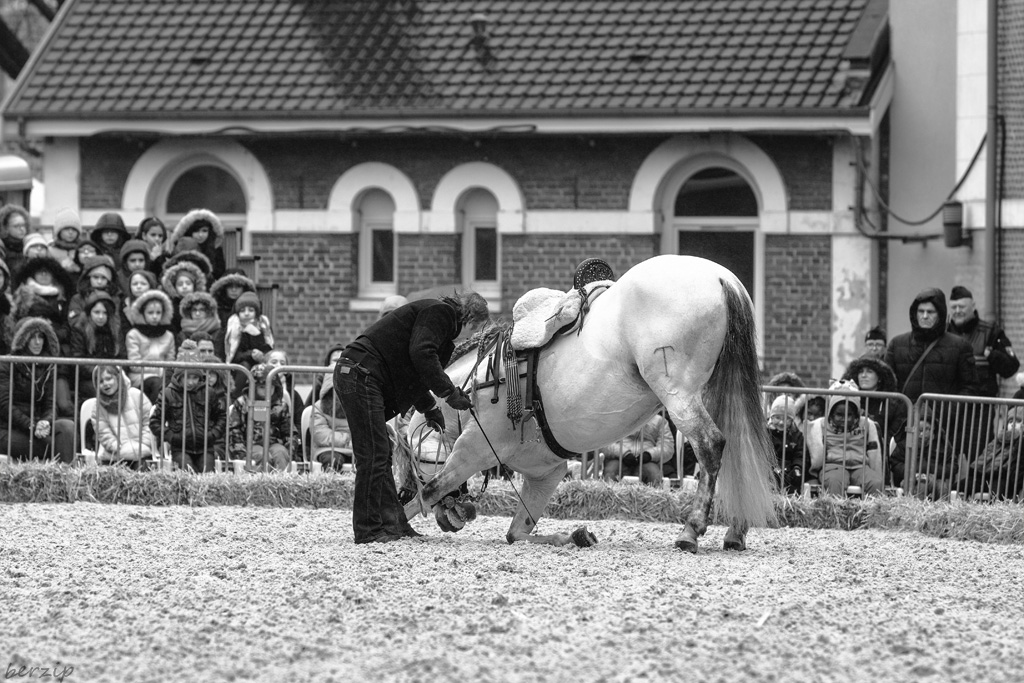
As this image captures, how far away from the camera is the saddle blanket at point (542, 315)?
9570 millimetres

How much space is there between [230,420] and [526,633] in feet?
20.3

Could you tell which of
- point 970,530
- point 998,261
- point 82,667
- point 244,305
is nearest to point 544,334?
point 970,530

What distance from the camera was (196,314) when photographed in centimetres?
1399

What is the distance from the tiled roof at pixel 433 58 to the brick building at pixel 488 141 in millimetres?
30

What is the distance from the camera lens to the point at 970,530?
10398 millimetres

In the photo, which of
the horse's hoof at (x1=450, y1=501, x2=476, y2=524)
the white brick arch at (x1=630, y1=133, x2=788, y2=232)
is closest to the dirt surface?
the horse's hoof at (x1=450, y1=501, x2=476, y2=524)

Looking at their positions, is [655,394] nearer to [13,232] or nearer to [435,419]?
[435,419]

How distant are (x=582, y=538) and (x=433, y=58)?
11166 mm

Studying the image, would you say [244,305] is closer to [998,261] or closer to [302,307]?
[302,307]

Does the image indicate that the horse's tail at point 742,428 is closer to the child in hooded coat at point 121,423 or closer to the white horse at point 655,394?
the white horse at point 655,394

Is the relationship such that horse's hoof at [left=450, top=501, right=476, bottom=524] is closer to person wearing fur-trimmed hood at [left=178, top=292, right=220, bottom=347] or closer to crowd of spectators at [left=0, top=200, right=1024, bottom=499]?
crowd of spectators at [left=0, top=200, right=1024, bottom=499]

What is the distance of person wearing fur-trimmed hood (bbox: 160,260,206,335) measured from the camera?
1424 centimetres

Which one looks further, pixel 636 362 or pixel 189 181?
pixel 189 181

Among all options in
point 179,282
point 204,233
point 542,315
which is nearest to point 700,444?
point 542,315
